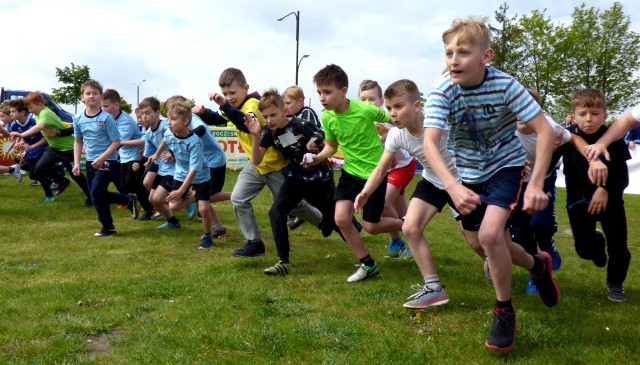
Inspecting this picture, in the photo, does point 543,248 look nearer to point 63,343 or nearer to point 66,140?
point 63,343

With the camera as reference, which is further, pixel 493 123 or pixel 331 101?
pixel 331 101

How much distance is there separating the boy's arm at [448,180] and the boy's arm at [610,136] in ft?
3.69

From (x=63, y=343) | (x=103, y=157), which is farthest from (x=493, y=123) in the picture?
(x=103, y=157)

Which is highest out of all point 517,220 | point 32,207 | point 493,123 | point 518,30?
point 518,30

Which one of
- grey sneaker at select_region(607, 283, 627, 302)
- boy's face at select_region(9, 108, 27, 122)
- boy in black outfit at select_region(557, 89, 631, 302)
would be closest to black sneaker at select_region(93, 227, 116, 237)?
boy's face at select_region(9, 108, 27, 122)

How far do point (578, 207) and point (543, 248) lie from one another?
63 centimetres

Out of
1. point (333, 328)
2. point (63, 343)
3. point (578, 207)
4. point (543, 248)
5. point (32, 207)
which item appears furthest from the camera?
point (32, 207)

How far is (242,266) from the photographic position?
236 inches

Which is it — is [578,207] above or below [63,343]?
above

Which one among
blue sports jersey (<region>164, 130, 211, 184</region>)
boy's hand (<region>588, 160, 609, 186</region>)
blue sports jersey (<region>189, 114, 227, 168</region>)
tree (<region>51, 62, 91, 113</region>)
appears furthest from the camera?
tree (<region>51, 62, 91, 113</region>)

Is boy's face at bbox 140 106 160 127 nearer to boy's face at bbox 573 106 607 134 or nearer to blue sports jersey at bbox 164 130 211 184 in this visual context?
blue sports jersey at bbox 164 130 211 184

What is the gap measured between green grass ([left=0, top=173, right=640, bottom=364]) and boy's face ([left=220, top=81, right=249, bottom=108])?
1757 millimetres

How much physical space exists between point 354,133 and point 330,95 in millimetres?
438

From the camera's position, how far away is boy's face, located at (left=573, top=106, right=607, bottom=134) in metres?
4.54
